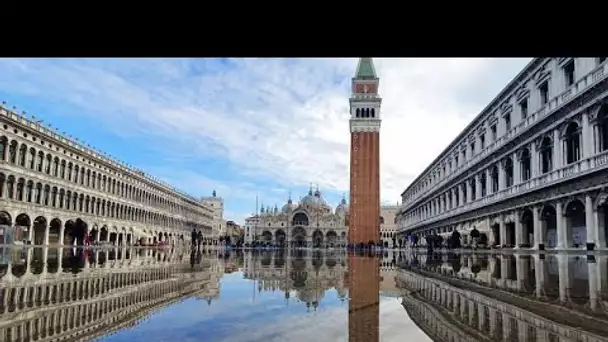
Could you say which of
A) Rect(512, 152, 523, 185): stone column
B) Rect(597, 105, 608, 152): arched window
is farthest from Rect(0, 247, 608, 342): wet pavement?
Rect(512, 152, 523, 185): stone column

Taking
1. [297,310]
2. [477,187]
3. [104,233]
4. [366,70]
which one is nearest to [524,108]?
[477,187]

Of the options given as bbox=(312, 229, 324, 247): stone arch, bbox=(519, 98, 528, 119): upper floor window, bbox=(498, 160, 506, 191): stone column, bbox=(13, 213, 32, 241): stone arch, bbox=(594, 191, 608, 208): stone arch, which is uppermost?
bbox=(519, 98, 528, 119): upper floor window

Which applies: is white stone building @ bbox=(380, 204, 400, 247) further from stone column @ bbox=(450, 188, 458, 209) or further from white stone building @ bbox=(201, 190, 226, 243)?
stone column @ bbox=(450, 188, 458, 209)

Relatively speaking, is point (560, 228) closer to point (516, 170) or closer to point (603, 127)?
point (603, 127)

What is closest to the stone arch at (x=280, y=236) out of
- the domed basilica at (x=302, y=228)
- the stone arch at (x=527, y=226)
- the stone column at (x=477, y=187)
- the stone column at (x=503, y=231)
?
the domed basilica at (x=302, y=228)

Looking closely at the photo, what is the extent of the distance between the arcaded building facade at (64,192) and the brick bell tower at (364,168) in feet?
123

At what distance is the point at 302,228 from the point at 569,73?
4171 inches

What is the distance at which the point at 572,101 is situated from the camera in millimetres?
26562

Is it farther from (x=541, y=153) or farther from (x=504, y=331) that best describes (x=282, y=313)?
(x=541, y=153)

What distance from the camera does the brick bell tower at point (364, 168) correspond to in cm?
9219

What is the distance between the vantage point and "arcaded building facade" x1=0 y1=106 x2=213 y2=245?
43.4 meters

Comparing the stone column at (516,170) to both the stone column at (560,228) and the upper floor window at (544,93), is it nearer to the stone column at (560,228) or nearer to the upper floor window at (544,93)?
the upper floor window at (544,93)

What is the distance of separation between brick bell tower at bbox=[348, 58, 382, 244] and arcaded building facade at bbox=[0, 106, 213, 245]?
37575 millimetres

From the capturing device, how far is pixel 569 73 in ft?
93.1
